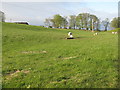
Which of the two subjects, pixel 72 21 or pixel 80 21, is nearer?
pixel 80 21

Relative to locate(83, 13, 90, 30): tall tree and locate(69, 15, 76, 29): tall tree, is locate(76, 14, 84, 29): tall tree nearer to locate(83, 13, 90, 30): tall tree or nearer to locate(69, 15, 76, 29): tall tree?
locate(83, 13, 90, 30): tall tree

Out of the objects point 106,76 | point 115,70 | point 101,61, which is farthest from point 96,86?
point 101,61

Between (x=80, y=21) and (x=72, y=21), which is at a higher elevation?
(x=72, y=21)

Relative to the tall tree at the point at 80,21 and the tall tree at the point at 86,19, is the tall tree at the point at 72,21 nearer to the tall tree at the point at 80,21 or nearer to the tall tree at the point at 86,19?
the tall tree at the point at 80,21

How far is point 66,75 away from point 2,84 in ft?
12.7

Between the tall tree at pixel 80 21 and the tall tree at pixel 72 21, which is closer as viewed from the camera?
the tall tree at pixel 80 21

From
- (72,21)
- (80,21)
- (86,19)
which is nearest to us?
(86,19)

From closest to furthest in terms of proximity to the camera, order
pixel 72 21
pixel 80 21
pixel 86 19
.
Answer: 1. pixel 86 19
2. pixel 80 21
3. pixel 72 21

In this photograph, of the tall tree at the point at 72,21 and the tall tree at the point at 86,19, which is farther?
the tall tree at the point at 72,21

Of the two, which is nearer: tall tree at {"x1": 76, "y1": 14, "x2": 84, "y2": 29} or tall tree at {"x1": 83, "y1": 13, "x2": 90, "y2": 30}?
tall tree at {"x1": 83, "y1": 13, "x2": 90, "y2": 30}

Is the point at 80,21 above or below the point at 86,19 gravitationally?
below

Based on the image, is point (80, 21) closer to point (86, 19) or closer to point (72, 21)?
point (86, 19)

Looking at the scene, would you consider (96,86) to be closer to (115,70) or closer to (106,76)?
(106,76)

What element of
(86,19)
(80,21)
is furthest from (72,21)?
(86,19)
